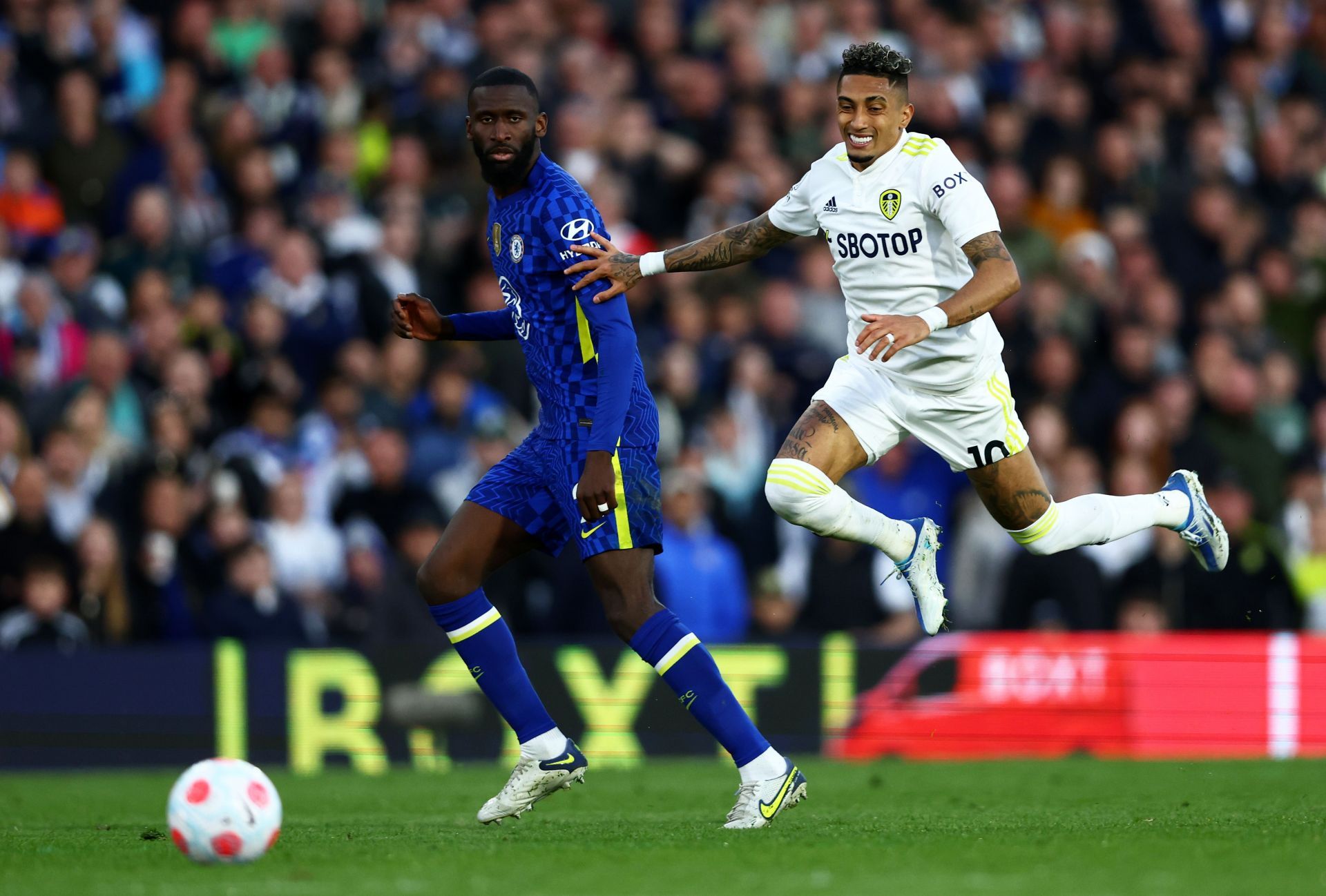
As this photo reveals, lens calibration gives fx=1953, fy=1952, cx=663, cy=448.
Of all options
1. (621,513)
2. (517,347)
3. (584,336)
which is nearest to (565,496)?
(621,513)

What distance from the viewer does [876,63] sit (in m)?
8.15

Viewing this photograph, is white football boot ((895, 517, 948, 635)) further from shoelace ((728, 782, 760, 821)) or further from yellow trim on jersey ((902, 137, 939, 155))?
yellow trim on jersey ((902, 137, 939, 155))

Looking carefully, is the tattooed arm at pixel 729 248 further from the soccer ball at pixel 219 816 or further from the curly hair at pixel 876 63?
the soccer ball at pixel 219 816

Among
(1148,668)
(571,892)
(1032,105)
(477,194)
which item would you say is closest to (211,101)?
(477,194)

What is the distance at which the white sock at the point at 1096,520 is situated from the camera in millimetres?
8867

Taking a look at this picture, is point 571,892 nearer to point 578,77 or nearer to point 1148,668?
point 1148,668

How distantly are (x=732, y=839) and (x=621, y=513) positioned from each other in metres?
1.39

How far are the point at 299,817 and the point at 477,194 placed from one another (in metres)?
7.15

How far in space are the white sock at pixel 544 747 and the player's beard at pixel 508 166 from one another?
7.77 ft

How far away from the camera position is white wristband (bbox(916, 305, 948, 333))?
25.2ft

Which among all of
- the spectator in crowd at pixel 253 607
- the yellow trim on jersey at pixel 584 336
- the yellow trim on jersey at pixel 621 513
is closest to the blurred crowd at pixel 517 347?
the spectator in crowd at pixel 253 607

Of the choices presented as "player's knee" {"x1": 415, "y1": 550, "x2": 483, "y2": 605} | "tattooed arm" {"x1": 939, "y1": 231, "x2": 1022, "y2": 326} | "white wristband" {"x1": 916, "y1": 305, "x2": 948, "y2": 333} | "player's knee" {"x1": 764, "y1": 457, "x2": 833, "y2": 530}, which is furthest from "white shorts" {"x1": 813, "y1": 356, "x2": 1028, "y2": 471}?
"player's knee" {"x1": 415, "y1": 550, "x2": 483, "y2": 605}

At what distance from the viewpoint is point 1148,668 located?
41.1 ft

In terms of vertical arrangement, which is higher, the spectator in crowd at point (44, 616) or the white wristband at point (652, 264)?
the white wristband at point (652, 264)
